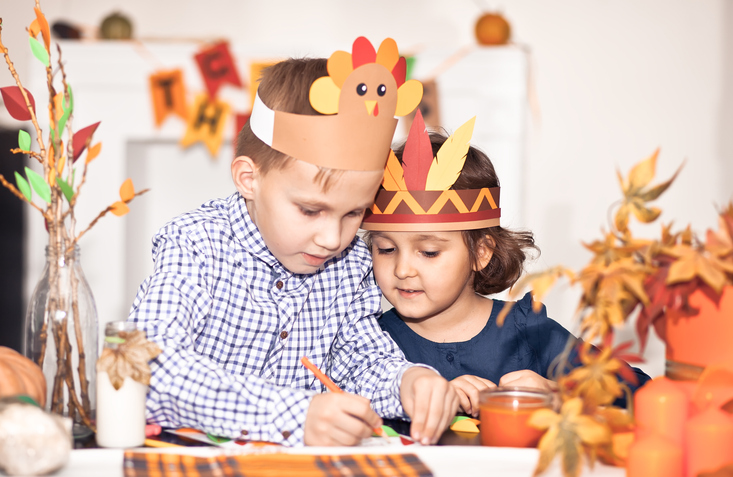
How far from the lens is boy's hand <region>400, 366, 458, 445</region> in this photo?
0.85m

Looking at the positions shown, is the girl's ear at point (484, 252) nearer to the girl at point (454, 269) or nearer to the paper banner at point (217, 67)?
the girl at point (454, 269)

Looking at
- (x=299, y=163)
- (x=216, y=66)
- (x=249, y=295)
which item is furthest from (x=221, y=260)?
(x=216, y=66)

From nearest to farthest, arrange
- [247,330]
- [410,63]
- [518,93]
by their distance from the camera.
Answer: [247,330], [410,63], [518,93]

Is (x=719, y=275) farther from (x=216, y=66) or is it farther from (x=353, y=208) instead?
(x=216, y=66)

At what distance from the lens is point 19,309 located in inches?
105

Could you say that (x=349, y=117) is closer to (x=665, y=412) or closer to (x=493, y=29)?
(x=665, y=412)

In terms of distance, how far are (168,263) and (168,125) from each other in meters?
1.85

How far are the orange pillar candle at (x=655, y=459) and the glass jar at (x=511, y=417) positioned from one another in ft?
0.52

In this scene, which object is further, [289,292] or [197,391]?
[289,292]

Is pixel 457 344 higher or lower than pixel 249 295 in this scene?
lower

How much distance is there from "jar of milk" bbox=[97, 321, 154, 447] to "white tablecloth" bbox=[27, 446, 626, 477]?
0.11 feet

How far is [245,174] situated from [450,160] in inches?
13.4

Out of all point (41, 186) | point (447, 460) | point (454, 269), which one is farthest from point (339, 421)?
point (454, 269)

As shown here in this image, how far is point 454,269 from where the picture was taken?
1.30 metres
